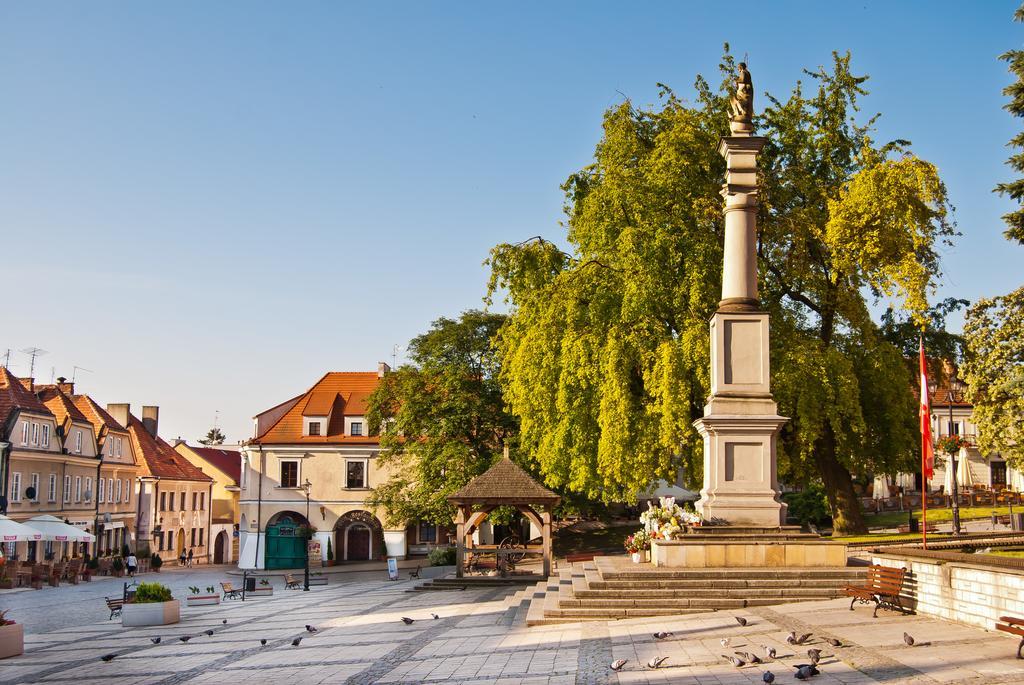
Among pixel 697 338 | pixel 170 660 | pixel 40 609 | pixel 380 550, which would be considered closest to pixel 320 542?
pixel 380 550

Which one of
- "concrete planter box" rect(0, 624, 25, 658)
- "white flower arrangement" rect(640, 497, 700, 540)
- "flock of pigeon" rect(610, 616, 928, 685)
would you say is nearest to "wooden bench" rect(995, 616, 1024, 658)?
"flock of pigeon" rect(610, 616, 928, 685)

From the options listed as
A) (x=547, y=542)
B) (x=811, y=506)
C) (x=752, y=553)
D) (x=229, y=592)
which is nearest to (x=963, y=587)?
(x=752, y=553)

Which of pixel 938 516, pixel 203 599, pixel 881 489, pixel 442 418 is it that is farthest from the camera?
pixel 881 489

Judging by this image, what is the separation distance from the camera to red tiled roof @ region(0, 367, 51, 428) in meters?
44.7

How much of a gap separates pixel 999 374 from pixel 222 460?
2502 inches

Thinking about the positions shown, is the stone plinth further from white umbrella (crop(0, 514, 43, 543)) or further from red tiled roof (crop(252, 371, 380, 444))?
red tiled roof (crop(252, 371, 380, 444))

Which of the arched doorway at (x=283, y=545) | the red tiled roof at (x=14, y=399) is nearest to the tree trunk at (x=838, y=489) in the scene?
the arched doorway at (x=283, y=545)

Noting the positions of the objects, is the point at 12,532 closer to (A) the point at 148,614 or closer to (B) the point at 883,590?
(A) the point at 148,614

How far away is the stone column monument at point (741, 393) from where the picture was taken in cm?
1916

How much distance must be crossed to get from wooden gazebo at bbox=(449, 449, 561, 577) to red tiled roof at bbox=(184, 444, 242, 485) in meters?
47.3

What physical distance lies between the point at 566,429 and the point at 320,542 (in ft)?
92.8

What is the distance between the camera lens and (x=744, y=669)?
37.9 feet

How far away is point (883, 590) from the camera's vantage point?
14.8m

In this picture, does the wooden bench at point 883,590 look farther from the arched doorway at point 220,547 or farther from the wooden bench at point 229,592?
the arched doorway at point 220,547
